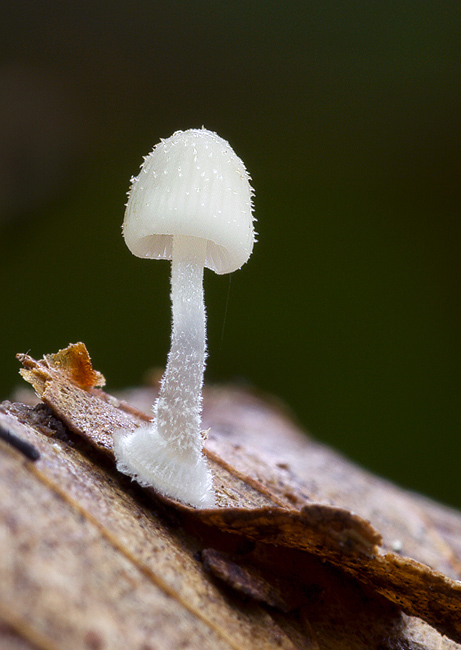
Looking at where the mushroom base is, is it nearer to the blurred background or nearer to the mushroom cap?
the mushroom cap

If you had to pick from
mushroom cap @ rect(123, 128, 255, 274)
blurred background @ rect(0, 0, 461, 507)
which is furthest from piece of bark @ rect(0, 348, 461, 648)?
blurred background @ rect(0, 0, 461, 507)

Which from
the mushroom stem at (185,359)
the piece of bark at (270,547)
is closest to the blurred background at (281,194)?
Result: the mushroom stem at (185,359)

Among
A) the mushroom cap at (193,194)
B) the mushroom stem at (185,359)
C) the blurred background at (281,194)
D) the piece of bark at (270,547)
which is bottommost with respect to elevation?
the piece of bark at (270,547)

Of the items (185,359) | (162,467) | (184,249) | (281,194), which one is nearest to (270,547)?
(162,467)

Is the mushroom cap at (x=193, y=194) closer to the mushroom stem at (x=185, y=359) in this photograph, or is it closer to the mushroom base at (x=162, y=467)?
the mushroom stem at (x=185, y=359)

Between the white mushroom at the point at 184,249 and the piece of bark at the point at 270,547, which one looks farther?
the white mushroom at the point at 184,249

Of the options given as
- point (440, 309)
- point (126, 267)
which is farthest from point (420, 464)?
point (126, 267)
